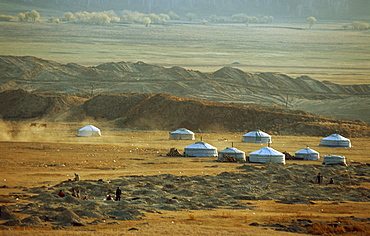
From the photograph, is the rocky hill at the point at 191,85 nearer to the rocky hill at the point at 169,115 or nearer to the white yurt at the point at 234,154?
the rocky hill at the point at 169,115

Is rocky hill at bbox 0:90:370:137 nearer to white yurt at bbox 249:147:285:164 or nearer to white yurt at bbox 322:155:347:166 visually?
white yurt at bbox 322:155:347:166

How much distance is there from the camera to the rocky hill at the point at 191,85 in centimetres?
15438

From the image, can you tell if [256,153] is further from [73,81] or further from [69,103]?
[73,81]

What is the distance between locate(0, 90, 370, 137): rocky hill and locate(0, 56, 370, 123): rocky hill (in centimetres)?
3205

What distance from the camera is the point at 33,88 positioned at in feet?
549

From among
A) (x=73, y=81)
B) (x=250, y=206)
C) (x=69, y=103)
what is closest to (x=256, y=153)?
(x=250, y=206)

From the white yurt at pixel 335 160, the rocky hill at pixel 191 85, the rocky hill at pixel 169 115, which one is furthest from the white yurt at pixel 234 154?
the rocky hill at pixel 191 85

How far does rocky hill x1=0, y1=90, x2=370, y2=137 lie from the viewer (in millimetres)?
105062

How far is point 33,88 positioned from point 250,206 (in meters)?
134

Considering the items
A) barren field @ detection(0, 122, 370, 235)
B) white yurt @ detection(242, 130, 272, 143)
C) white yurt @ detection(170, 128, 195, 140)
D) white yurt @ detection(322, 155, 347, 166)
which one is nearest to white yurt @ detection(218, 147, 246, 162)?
barren field @ detection(0, 122, 370, 235)

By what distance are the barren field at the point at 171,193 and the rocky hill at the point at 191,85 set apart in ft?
255

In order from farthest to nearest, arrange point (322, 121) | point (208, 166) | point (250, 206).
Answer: point (322, 121), point (208, 166), point (250, 206)

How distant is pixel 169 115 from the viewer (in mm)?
109812

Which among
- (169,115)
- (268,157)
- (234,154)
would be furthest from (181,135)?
(268,157)
